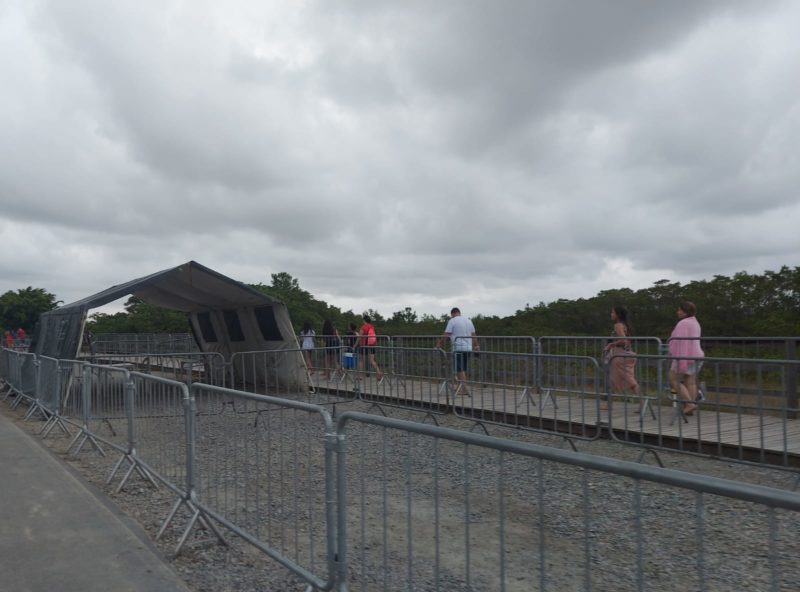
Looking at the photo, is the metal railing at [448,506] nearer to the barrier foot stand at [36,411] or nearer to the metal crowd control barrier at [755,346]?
the metal crowd control barrier at [755,346]

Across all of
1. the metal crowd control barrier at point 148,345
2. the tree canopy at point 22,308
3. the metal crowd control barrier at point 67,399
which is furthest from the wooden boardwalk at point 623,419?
the tree canopy at point 22,308

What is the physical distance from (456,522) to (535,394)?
6.47 m

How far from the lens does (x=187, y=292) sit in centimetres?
1767

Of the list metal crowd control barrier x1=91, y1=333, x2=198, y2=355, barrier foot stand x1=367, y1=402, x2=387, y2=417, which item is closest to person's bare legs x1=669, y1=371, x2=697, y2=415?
barrier foot stand x1=367, y1=402, x2=387, y2=417

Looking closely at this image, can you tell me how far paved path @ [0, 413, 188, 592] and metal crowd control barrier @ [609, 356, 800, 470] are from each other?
5.33 metres

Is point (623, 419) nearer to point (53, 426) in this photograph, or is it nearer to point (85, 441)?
point (85, 441)

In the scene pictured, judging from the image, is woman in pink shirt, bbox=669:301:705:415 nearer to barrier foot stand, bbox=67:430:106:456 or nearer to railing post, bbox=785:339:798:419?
railing post, bbox=785:339:798:419

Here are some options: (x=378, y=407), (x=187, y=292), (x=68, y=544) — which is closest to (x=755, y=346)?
(x=378, y=407)

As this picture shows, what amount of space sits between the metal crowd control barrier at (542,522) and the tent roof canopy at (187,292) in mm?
11767

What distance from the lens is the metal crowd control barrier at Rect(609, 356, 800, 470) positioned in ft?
22.6

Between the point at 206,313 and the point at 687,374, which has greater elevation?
the point at 206,313

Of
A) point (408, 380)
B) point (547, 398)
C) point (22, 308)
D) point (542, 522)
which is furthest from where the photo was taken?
point (22, 308)

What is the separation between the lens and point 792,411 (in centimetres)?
710

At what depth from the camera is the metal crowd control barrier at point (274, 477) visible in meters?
4.22
